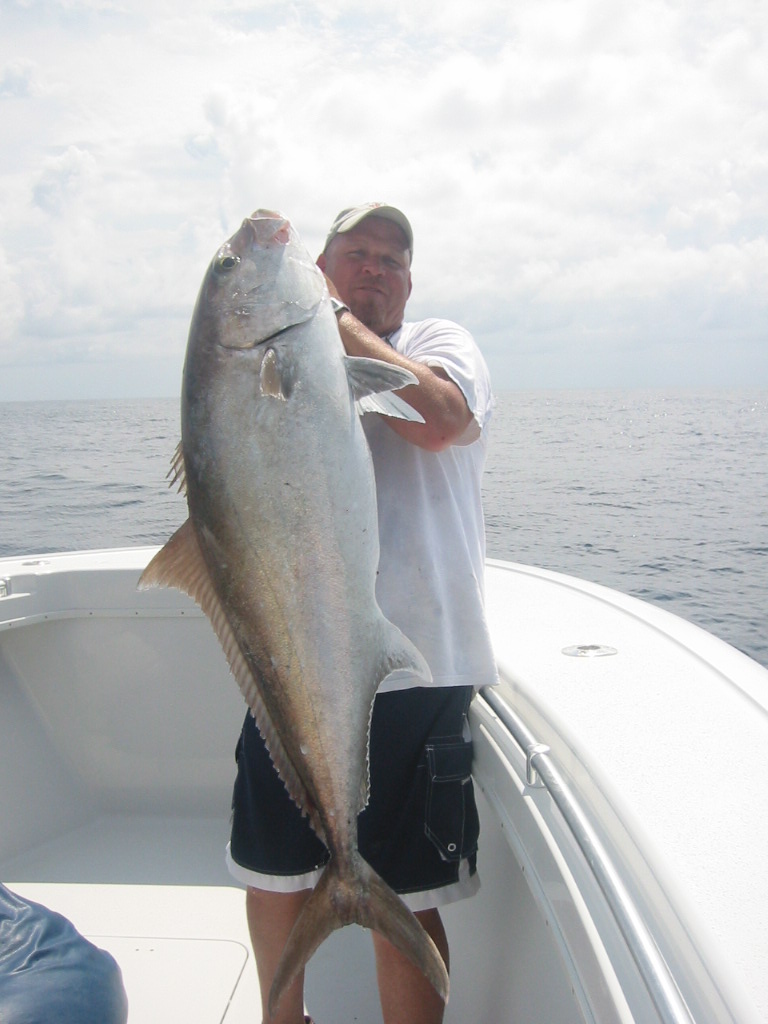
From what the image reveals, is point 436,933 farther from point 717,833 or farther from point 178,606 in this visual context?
point 178,606

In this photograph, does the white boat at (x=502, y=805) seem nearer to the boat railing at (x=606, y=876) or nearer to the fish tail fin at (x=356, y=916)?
the boat railing at (x=606, y=876)

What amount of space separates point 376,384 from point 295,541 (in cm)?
37

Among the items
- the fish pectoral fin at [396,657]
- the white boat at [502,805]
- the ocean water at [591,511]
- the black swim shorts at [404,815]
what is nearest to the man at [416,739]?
the black swim shorts at [404,815]

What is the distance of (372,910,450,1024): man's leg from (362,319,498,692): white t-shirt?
670mm

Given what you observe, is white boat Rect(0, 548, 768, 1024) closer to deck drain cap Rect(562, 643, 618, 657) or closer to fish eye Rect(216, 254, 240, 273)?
deck drain cap Rect(562, 643, 618, 657)

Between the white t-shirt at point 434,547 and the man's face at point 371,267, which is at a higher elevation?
the man's face at point 371,267

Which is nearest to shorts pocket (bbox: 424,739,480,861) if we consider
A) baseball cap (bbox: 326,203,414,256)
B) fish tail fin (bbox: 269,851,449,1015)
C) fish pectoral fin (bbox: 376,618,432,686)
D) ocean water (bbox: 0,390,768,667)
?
fish tail fin (bbox: 269,851,449,1015)

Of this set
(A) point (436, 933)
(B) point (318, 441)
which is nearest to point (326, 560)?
(B) point (318, 441)

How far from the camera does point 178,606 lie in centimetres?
353

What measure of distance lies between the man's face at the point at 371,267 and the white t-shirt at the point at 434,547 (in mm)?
252

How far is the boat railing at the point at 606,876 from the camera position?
1.16 meters

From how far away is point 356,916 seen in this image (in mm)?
1732

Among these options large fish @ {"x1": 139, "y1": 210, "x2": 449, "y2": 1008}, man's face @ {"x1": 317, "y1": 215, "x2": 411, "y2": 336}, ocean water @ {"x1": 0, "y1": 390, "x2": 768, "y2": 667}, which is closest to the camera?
large fish @ {"x1": 139, "y1": 210, "x2": 449, "y2": 1008}

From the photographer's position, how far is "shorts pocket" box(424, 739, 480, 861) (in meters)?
2.07
